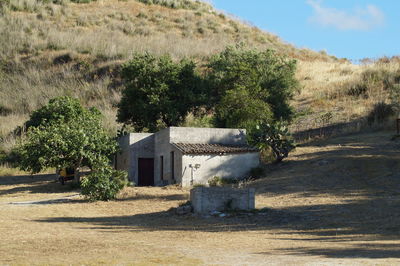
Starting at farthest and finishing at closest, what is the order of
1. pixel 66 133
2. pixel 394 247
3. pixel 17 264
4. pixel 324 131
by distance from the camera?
1. pixel 324 131
2. pixel 66 133
3. pixel 394 247
4. pixel 17 264

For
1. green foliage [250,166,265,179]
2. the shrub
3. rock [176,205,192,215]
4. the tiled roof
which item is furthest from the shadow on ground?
the shrub

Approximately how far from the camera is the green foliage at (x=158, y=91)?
40.8 meters

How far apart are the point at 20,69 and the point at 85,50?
310 inches

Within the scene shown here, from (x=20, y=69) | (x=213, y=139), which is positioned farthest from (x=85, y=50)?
(x=213, y=139)

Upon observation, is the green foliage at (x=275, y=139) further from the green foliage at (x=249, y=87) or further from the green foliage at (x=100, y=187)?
the green foliage at (x=100, y=187)

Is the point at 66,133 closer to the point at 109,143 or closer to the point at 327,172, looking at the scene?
the point at 109,143

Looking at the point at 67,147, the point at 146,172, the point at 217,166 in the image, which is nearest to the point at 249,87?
the point at 217,166

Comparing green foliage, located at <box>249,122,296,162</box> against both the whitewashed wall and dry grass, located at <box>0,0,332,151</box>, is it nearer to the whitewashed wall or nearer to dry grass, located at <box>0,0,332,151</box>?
the whitewashed wall

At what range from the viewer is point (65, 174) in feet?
123

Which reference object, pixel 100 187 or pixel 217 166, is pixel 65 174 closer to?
pixel 100 187

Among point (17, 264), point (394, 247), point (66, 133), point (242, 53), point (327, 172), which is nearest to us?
point (17, 264)

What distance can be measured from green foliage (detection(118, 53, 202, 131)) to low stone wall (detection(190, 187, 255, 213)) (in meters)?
17.4

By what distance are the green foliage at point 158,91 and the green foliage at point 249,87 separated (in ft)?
7.66

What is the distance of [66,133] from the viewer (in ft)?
112
